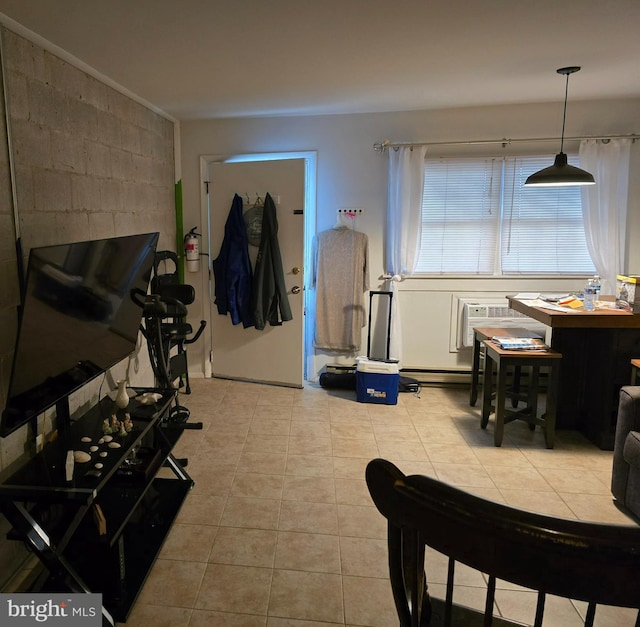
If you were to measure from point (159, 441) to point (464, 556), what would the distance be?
6.78 feet

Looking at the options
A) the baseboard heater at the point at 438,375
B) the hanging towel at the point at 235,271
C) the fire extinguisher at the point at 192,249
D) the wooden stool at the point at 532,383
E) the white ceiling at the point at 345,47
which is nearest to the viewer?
the white ceiling at the point at 345,47

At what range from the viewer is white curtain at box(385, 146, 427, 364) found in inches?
155

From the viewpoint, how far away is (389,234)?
410 cm

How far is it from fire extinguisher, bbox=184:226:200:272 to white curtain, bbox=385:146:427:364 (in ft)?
5.56

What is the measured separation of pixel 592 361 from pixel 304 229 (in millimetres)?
2411

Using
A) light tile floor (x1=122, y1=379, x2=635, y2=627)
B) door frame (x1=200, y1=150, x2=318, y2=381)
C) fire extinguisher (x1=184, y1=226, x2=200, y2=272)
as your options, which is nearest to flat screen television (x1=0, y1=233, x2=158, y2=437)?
light tile floor (x1=122, y1=379, x2=635, y2=627)

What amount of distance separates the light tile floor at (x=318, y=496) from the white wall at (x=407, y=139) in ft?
2.32

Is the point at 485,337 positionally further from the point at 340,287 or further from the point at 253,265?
the point at 253,265

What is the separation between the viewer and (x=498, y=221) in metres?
4.05

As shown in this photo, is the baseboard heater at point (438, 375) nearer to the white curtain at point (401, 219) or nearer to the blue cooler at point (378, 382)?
the white curtain at point (401, 219)

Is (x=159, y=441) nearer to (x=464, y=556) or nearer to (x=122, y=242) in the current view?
(x=122, y=242)

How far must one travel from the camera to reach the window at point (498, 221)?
3.96 meters

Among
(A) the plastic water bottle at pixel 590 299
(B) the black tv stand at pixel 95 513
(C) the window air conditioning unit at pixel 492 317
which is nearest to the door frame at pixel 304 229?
(C) the window air conditioning unit at pixel 492 317

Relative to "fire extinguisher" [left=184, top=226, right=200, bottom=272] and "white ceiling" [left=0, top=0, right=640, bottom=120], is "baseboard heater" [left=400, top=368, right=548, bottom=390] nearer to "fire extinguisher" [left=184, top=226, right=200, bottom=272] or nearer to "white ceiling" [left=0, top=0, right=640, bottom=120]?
"fire extinguisher" [left=184, top=226, right=200, bottom=272]
